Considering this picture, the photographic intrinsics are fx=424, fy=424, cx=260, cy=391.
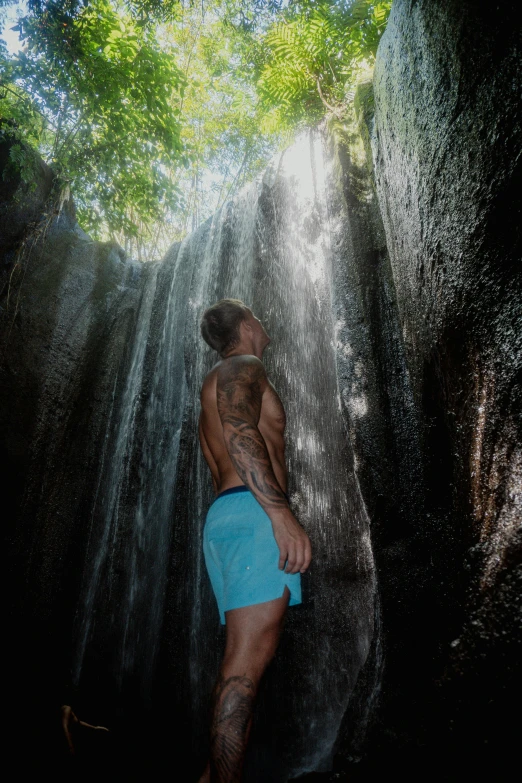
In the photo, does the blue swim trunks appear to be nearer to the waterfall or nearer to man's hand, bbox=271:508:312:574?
man's hand, bbox=271:508:312:574

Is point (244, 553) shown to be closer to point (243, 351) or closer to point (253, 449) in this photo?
point (253, 449)

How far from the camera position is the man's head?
2.97 meters

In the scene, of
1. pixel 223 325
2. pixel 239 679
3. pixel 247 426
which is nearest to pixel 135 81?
pixel 223 325

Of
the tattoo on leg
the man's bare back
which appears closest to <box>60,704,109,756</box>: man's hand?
the tattoo on leg

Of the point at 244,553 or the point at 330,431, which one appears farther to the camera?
the point at 330,431

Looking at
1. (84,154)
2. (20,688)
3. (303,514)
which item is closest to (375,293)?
(303,514)

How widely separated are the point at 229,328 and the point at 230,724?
2.21 m

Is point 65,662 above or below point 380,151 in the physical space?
below

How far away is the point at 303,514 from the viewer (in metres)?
4.11

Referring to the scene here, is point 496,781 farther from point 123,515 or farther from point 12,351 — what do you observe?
point 12,351

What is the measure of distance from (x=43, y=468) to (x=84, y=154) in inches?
219

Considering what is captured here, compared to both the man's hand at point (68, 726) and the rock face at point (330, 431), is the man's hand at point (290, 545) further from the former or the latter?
the man's hand at point (68, 726)

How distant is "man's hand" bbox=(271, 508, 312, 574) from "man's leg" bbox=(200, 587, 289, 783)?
23cm

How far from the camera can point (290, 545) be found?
6.34 ft
